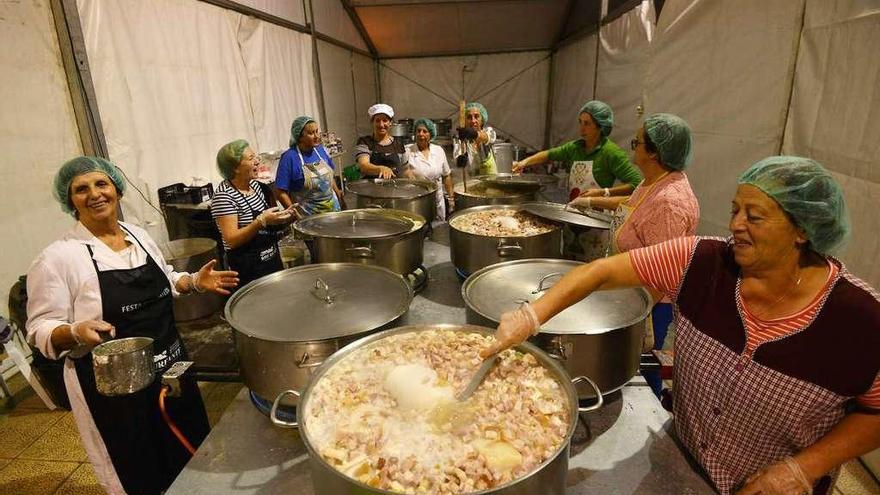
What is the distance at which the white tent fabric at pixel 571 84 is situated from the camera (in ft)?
31.1

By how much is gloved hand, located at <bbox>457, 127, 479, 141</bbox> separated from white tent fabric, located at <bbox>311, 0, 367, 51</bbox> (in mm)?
5210

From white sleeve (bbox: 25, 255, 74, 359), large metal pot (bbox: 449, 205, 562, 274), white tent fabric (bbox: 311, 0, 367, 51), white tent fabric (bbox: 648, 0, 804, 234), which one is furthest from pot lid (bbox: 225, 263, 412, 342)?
white tent fabric (bbox: 311, 0, 367, 51)

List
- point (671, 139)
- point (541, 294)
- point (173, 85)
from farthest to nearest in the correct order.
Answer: point (173, 85)
point (671, 139)
point (541, 294)

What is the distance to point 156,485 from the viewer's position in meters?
2.15

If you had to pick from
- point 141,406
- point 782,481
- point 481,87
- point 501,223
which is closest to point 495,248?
point 501,223

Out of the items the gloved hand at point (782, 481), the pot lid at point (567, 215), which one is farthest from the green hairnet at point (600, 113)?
the gloved hand at point (782, 481)

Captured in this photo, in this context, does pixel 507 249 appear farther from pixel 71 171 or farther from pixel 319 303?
pixel 71 171

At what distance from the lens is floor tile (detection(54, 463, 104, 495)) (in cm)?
286

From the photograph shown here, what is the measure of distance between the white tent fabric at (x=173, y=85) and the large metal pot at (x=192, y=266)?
0.79m

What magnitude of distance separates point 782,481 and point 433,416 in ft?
3.59

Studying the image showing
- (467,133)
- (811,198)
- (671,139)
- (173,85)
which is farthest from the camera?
(467,133)

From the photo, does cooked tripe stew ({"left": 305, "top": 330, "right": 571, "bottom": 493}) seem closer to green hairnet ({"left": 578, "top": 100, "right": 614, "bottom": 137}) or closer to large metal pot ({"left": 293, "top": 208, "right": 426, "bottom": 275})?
large metal pot ({"left": 293, "top": 208, "right": 426, "bottom": 275})

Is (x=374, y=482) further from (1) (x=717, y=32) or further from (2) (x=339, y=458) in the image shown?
(1) (x=717, y=32)

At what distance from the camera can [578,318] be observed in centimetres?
190
